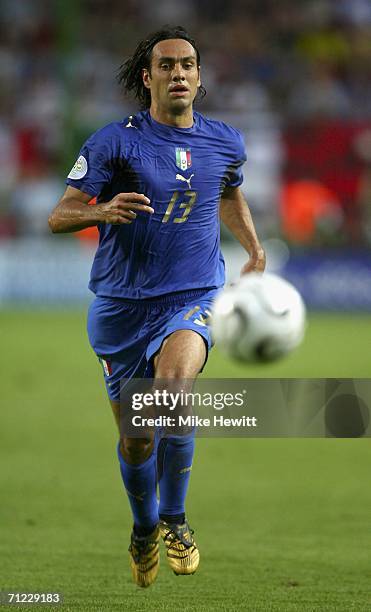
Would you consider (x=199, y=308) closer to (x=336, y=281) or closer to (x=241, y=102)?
(x=336, y=281)

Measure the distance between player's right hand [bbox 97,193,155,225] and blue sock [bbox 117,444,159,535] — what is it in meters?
1.22

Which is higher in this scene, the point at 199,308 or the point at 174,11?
the point at 199,308

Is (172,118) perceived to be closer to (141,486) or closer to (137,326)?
(137,326)

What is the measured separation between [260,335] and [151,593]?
1.31m

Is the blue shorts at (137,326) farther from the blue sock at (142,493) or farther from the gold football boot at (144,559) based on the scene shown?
the gold football boot at (144,559)

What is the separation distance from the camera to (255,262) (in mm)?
5637

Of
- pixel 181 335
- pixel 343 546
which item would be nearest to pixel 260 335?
pixel 181 335

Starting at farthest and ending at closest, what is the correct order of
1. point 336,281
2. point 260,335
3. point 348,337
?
point 336,281 → point 348,337 → point 260,335

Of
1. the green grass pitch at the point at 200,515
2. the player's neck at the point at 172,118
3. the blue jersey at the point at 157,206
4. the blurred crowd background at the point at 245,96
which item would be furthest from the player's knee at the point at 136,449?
the blurred crowd background at the point at 245,96

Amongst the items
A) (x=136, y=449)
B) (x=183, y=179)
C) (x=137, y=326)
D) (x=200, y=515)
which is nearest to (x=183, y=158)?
(x=183, y=179)

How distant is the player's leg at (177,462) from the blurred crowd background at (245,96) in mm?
14021

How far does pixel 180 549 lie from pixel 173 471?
357 millimetres

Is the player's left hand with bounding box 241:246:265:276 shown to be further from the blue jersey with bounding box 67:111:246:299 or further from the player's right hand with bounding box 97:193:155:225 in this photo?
the player's right hand with bounding box 97:193:155:225

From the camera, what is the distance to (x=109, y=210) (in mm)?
4871
